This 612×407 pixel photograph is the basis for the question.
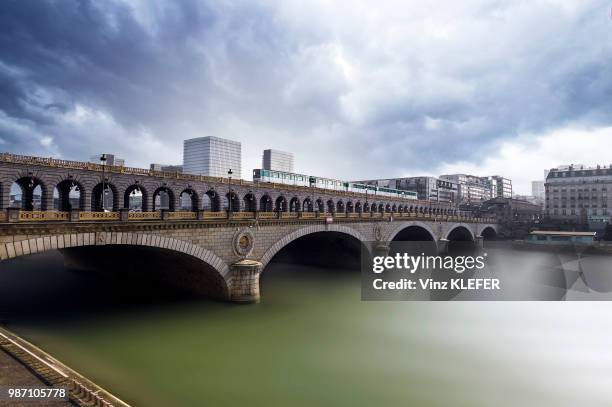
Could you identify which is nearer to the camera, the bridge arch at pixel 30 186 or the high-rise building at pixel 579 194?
the bridge arch at pixel 30 186

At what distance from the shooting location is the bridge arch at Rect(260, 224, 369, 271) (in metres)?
35.7

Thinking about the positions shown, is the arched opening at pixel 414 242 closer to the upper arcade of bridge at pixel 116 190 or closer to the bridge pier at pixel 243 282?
the upper arcade of bridge at pixel 116 190

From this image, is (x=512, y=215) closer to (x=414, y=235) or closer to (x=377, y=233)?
(x=414, y=235)

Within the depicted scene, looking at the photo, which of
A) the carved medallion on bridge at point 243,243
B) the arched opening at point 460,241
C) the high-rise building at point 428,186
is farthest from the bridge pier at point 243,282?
the high-rise building at point 428,186

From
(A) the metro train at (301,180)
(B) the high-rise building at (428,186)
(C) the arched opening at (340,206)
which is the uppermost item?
(B) the high-rise building at (428,186)

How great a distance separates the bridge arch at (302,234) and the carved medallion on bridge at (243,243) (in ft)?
6.93

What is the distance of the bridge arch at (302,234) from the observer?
35737 millimetres

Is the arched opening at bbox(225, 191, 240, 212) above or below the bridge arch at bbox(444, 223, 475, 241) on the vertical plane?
above

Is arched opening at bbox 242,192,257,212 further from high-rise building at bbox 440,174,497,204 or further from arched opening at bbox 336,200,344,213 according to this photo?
high-rise building at bbox 440,174,497,204

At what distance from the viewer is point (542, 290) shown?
42.7 metres

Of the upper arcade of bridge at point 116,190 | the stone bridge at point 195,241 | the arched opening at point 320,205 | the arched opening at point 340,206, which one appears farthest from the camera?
the arched opening at point 340,206

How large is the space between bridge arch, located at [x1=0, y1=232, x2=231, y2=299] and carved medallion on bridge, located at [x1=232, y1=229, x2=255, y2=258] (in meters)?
1.95

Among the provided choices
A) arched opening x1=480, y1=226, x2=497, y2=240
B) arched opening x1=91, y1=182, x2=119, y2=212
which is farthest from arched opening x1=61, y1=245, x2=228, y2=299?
arched opening x1=480, y1=226, x2=497, y2=240

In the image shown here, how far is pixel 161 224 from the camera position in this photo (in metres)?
26.5
